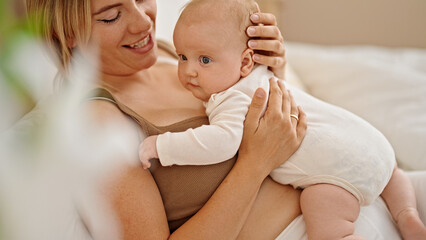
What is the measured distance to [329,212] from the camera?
105 centimetres

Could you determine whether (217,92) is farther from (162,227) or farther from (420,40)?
(420,40)

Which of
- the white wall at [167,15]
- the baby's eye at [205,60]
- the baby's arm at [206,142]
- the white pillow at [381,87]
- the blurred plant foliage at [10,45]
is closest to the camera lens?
the blurred plant foliage at [10,45]

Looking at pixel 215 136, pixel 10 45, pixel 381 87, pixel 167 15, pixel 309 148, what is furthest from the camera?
pixel 167 15

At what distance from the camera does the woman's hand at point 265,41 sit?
3.68 ft

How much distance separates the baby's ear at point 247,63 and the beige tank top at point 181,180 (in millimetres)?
236

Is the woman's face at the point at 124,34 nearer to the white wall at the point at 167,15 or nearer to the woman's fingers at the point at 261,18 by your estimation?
the woman's fingers at the point at 261,18

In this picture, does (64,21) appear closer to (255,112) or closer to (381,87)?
(255,112)

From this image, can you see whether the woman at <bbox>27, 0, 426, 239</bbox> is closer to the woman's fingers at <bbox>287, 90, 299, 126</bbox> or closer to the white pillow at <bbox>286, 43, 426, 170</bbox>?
the woman's fingers at <bbox>287, 90, 299, 126</bbox>

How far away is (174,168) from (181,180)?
1.4 inches

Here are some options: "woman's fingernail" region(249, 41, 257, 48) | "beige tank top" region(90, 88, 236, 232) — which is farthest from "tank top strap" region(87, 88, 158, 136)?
"woman's fingernail" region(249, 41, 257, 48)

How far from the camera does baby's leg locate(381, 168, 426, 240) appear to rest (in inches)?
45.3

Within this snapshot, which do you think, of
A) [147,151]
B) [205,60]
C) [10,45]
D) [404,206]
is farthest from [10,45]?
[404,206]

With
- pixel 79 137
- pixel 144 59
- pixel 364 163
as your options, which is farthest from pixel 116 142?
pixel 364 163

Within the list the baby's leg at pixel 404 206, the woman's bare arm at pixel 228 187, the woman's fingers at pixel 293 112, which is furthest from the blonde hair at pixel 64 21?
the baby's leg at pixel 404 206
